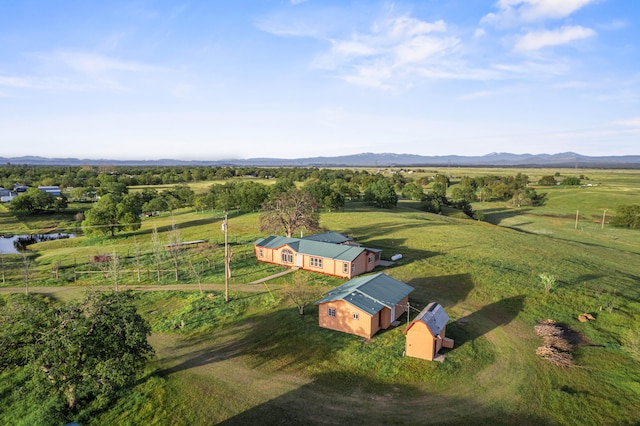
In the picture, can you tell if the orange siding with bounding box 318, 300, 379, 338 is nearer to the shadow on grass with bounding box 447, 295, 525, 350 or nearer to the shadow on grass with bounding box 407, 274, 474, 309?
the shadow on grass with bounding box 447, 295, 525, 350

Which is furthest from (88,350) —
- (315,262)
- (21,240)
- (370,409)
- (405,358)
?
(21,240)

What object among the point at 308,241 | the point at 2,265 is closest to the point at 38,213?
the point at 2,265

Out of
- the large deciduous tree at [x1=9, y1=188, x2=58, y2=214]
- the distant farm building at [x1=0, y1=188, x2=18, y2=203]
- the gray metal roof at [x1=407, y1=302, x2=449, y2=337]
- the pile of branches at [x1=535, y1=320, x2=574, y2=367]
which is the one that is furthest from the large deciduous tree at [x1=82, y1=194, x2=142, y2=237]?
the pile of branches at [x1=535, y1=320, x2=574, y2=367]

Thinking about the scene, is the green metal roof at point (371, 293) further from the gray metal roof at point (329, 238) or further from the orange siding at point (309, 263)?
the gray metal roof at point (329, 238)

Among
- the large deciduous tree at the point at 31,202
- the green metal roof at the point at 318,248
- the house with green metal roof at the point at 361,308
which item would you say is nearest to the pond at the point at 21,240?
the large deciduous tree at the point at 31,202

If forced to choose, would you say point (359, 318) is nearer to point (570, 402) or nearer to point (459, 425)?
point (459, 425)

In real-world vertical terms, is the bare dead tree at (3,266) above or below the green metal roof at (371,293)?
below
